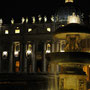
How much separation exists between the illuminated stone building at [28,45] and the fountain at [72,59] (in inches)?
1880

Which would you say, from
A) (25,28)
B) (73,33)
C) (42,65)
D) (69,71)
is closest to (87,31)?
(73,33)

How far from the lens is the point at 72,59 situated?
43.3 feet

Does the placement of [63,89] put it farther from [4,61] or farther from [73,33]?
[4,61]

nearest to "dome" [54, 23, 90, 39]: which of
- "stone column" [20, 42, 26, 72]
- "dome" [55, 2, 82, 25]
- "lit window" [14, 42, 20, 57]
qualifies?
"stone column" [20, 42, 26, 72]

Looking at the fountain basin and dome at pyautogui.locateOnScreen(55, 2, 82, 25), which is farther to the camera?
dome at pyautogui.locateOnScreen(55, 2, 82, 25)

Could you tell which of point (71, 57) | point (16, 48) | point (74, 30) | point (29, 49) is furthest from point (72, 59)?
point (16, 48)

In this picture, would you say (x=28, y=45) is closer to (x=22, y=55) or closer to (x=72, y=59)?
(x=22, y=55)

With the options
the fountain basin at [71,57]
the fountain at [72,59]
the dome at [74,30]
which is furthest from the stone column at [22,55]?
the fountain basin at [71,57]

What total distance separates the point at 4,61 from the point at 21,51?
6963 mm

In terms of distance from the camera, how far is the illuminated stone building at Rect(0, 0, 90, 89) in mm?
64375

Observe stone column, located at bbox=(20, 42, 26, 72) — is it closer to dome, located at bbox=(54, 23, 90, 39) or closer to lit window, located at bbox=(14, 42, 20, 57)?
lit window, located at bbox=(14, 42, 20, 57)

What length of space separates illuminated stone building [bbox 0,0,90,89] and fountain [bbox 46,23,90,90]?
157 ft

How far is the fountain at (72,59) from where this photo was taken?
43.5 ft

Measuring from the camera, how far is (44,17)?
70062 mm
